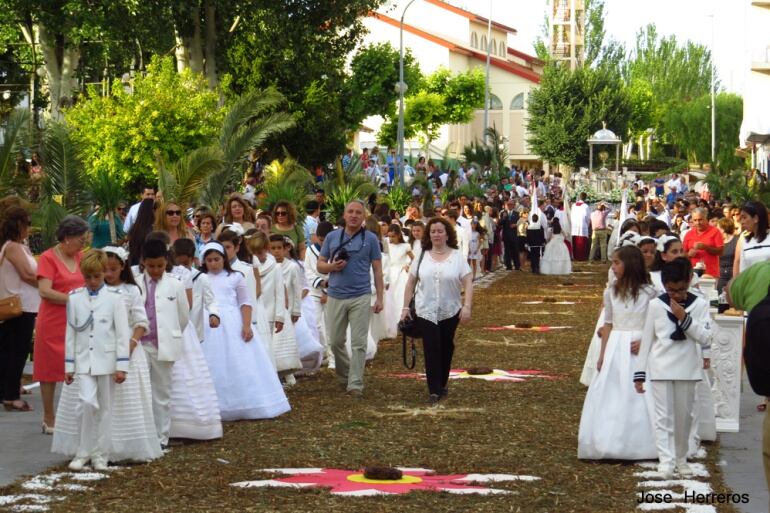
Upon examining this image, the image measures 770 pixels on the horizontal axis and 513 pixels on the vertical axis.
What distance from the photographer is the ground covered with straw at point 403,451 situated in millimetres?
9375

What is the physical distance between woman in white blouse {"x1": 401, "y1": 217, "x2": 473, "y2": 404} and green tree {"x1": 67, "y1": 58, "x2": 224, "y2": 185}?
15568 millimetres

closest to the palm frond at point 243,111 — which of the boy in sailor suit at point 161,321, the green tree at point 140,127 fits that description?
the green tree at point 140,127

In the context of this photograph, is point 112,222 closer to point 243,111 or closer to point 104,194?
point 104,194

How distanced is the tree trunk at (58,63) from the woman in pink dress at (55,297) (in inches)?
1246

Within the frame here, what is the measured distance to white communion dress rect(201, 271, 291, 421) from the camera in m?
13.0

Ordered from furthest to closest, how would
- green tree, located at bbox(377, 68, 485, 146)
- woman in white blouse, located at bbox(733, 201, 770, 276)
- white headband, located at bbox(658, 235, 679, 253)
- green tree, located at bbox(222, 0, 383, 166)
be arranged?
green tree, located at bbox(377, 68, 485, 146)
green tree, located at bbox(222, 0, 383, 166)
woman in white blouse, located at bbox(733, 201, 770, 276)
white headband, located at bbox(658, 235, 679, 253)

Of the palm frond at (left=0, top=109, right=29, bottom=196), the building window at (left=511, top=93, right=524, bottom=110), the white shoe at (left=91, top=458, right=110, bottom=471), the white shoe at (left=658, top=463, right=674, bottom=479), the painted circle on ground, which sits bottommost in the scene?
the painted circle on ground

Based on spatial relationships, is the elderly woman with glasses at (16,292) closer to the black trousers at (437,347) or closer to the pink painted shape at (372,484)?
the black trousers at (437,347)

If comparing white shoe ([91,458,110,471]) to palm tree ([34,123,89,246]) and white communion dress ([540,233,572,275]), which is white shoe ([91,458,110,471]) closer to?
palm tree ([34,123,89,246])

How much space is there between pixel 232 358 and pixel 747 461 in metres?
4.39

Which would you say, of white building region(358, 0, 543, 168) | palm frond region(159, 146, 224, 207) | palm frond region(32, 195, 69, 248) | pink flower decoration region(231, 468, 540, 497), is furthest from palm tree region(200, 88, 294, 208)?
white building region(358, 0, 543, 168)

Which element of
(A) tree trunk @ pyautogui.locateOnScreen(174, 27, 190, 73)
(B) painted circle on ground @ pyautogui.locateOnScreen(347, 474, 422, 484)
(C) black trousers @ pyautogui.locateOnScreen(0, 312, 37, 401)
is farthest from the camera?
(A) tree trunk @ pyautogui.locateOnScreen(174, 27, 190, 73)

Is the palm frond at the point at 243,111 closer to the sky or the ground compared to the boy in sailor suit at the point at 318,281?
closer to the sky

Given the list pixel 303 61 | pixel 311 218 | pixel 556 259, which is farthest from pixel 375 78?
pixel 311 218
